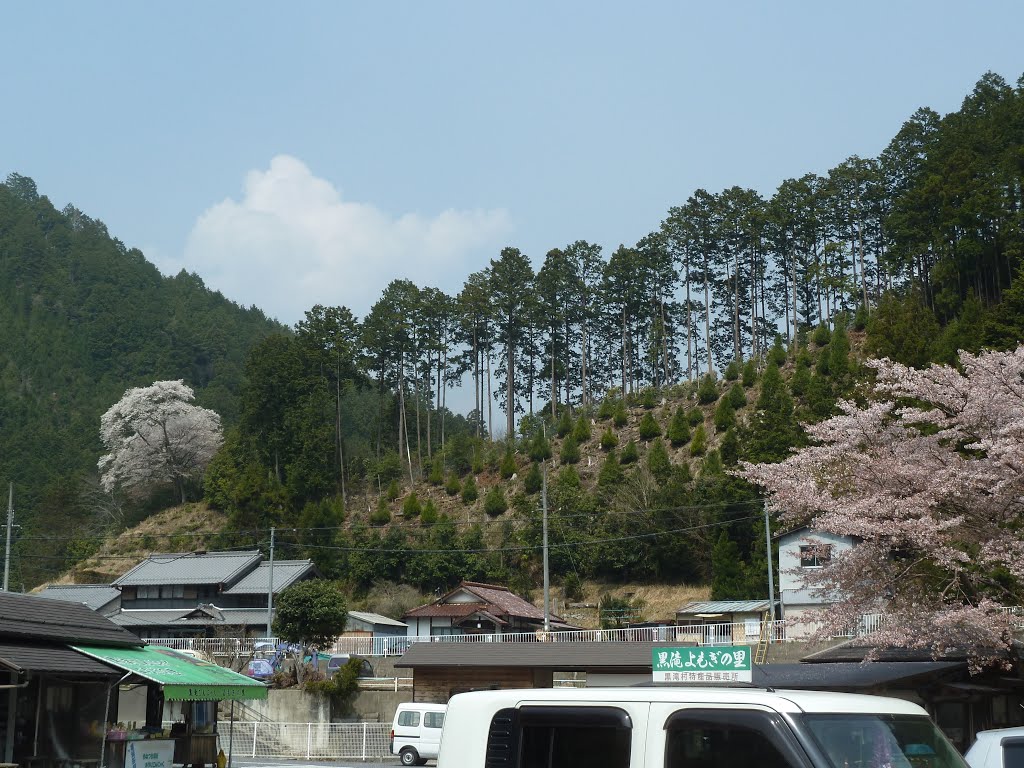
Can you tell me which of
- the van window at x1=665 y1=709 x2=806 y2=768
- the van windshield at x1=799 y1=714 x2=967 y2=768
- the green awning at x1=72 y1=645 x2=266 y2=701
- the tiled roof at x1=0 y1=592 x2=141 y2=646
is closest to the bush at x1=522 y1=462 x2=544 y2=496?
the green awning at x1=72 y1=645 x2=266 y2=701

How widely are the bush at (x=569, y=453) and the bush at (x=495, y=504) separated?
18.1 ft

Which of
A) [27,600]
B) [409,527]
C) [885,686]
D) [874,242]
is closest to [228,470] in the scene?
[409,527]

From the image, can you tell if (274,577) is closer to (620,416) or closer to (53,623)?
(620,416)

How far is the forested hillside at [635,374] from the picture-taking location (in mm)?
56500

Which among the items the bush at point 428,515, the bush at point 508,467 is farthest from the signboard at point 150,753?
the bush at point 508,467

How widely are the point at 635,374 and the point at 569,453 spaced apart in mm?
24485

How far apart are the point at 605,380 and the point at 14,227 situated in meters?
109

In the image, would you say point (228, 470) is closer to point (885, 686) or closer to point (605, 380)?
point (605, 380)

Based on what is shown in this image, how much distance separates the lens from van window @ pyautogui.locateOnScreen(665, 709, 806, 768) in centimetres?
530

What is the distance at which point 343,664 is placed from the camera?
131 feet

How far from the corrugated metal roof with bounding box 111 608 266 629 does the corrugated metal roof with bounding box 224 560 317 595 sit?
114cm

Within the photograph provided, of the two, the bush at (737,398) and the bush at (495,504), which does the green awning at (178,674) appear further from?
the bush at (737,398)

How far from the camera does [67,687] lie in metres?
19.7

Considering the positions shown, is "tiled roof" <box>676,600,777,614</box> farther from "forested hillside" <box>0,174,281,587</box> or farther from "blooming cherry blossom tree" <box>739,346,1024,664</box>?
"forested hillside" <box>0,174,281,587</box>
